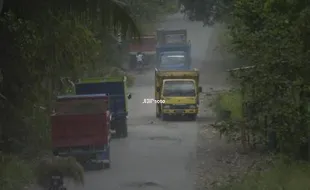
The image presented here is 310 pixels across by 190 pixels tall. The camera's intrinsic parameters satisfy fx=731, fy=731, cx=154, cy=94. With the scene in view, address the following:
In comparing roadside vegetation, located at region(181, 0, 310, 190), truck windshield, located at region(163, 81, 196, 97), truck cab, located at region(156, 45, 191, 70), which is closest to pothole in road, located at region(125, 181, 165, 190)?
roadside vegetation, located at region(181, 0, 310, 190)

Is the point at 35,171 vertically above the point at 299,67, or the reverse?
the point at 299,67

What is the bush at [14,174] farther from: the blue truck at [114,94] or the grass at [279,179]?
the blue truck at [114,94]

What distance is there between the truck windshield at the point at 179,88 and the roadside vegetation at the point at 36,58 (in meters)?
10.9

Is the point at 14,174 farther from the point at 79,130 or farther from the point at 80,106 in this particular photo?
the point at 80,106

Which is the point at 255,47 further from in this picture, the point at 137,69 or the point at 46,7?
the point at 137,69

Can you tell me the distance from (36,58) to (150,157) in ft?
17.2

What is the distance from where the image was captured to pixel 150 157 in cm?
2309

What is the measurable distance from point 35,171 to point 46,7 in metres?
3.73

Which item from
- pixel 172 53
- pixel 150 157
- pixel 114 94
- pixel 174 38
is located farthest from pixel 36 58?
pixel 174 38

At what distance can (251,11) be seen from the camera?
20.0m

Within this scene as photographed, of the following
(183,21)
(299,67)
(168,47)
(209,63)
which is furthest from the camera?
(183,21)

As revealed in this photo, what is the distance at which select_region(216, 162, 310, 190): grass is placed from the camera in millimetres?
14352

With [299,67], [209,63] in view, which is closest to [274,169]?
[299,67]

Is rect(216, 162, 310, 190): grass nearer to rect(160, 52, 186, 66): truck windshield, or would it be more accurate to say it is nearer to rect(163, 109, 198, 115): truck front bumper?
rect(163, 109, 198, 115): truck front bumper
